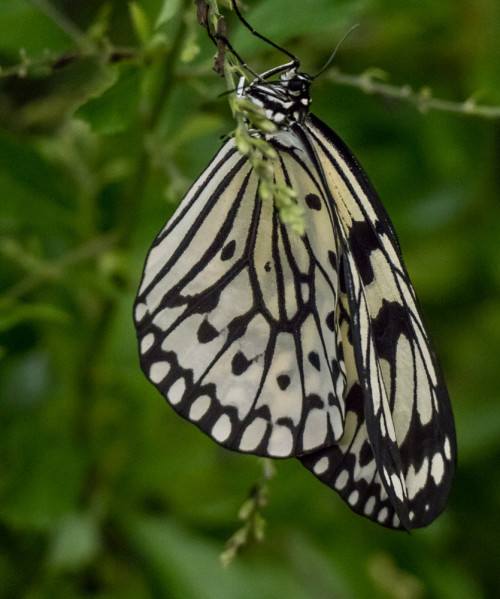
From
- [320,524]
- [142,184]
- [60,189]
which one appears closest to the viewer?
[142,184]

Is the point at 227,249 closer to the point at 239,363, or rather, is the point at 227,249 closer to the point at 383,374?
the point at 239,363

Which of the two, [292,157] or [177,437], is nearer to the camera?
[292,157]

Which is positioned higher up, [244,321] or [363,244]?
[363,244]

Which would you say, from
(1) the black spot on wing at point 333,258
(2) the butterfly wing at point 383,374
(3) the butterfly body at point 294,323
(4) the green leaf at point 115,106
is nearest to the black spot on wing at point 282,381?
(3) the butterfly body at point 294,323

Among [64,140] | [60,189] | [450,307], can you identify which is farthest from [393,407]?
[450,307]

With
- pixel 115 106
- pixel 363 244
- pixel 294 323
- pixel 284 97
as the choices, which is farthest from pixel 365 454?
pixel 115 106

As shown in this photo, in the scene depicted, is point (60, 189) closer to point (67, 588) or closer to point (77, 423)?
point (77, 423)
